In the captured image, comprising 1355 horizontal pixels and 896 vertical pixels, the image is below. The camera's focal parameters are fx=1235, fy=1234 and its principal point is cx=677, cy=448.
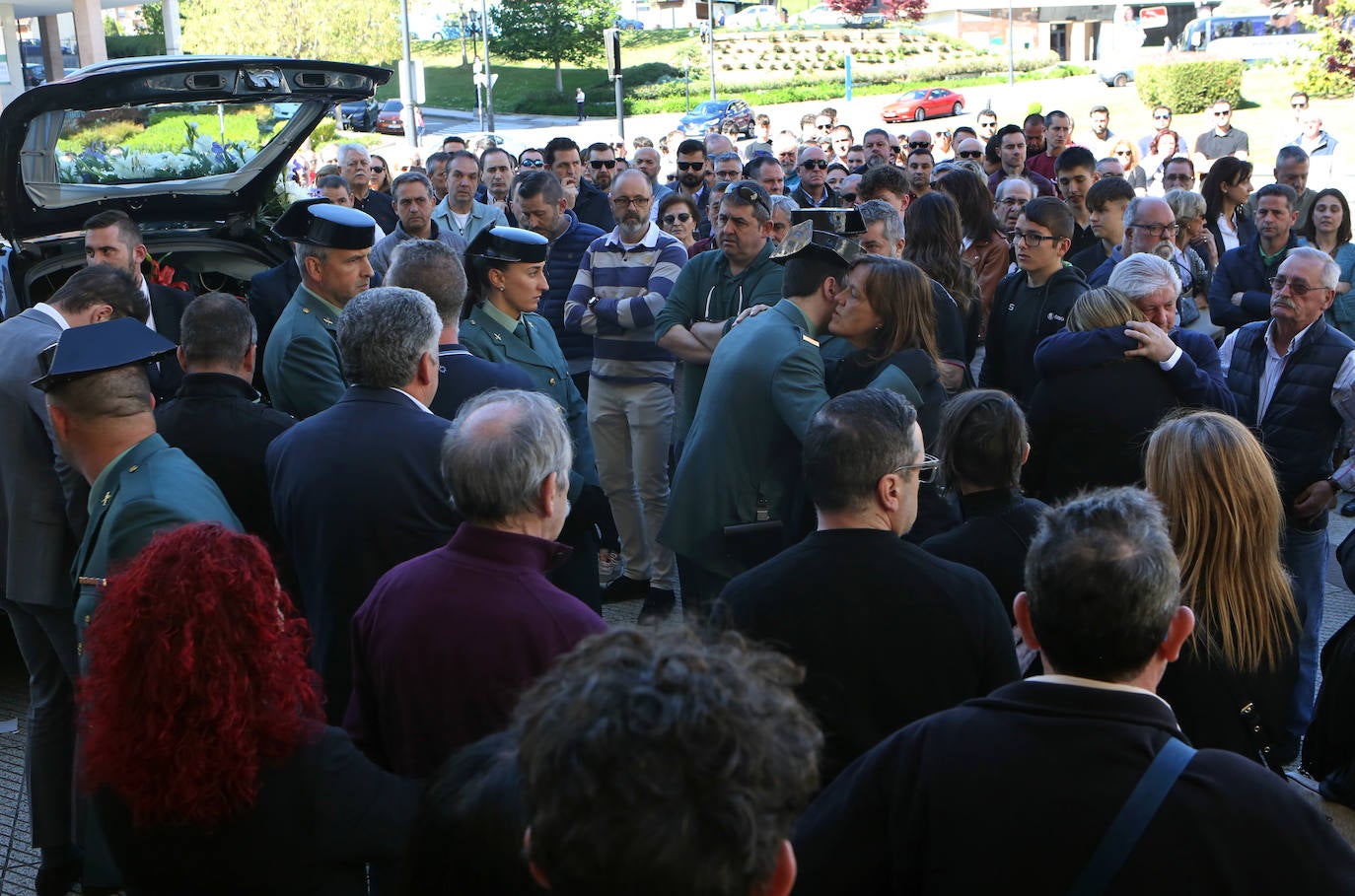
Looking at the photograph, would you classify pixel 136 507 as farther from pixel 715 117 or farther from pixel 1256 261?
pixel 715 117

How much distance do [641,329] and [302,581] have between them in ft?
11.5

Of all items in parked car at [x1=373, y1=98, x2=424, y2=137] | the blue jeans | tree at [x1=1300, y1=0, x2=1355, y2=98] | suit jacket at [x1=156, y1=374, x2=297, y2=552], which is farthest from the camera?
parked car at [x1=373, y1=98, x2=424, y2=137]

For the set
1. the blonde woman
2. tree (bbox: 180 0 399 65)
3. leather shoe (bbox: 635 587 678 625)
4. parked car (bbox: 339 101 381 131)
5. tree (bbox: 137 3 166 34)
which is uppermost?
tree (bbox: 137 3 166 34)

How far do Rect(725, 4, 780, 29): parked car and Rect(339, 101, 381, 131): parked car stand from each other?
34.0 m

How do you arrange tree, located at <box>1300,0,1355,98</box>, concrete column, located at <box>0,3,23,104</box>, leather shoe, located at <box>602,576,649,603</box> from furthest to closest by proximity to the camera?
concrete column, located at <box>0,3,23,104</box> < tree, located at <box>1300,0,1355,98</box> < leather shoe, located at <box>602,576,649,603</box>

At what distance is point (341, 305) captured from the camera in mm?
4953

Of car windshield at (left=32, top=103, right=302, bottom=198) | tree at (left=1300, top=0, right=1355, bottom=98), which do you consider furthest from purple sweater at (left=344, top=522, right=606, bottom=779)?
tree at (left=1300, top=0, right=1355, bottom=98)

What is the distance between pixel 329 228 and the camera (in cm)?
486

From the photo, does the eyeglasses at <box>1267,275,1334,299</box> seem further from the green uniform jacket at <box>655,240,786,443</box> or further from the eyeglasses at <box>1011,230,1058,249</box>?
the green uniform jacket at <box>655,240,786,443</box>

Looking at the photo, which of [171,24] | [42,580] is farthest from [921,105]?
[42,580]

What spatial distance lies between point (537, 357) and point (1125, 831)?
3585 millimetres

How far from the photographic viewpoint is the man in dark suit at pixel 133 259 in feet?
18.3

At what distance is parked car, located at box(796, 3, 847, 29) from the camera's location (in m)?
76.5

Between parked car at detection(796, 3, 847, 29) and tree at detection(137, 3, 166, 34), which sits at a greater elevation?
parked car at detection(796, 3, 847, 29)
